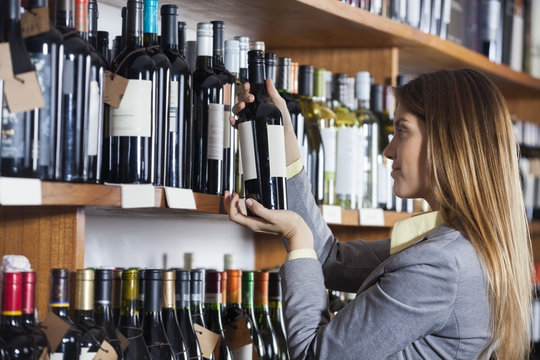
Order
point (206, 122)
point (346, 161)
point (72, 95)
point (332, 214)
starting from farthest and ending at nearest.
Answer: point (346, 161), point (332, 214), point (206, 122), point (72, 95)

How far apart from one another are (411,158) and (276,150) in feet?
0.77

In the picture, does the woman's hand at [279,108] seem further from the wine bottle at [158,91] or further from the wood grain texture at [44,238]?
the wood grain texture at [44,238]

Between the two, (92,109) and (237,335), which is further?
(237,335)

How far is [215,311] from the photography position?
1753 millimetres

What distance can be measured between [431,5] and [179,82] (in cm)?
118

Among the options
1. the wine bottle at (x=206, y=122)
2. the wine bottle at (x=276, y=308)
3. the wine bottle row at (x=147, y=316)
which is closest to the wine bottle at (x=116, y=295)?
the wine bottle row at (x=147, y=316)

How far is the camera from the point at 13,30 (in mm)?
1196

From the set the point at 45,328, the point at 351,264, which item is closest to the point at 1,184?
the point at 45,328

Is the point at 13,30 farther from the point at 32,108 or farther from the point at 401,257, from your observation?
the point at 401,257

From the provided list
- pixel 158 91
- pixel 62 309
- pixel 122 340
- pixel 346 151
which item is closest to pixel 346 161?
pixel 346 151

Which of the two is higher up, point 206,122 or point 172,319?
point 206,122

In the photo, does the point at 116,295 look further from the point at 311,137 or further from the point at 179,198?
the point at 311,137

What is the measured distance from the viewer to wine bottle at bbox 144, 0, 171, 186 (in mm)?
1430

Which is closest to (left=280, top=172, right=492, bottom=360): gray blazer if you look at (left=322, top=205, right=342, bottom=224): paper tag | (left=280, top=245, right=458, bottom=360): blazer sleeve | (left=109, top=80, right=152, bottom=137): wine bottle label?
(left=280, top=245, right=458, bottom=360): blazer sleeve
